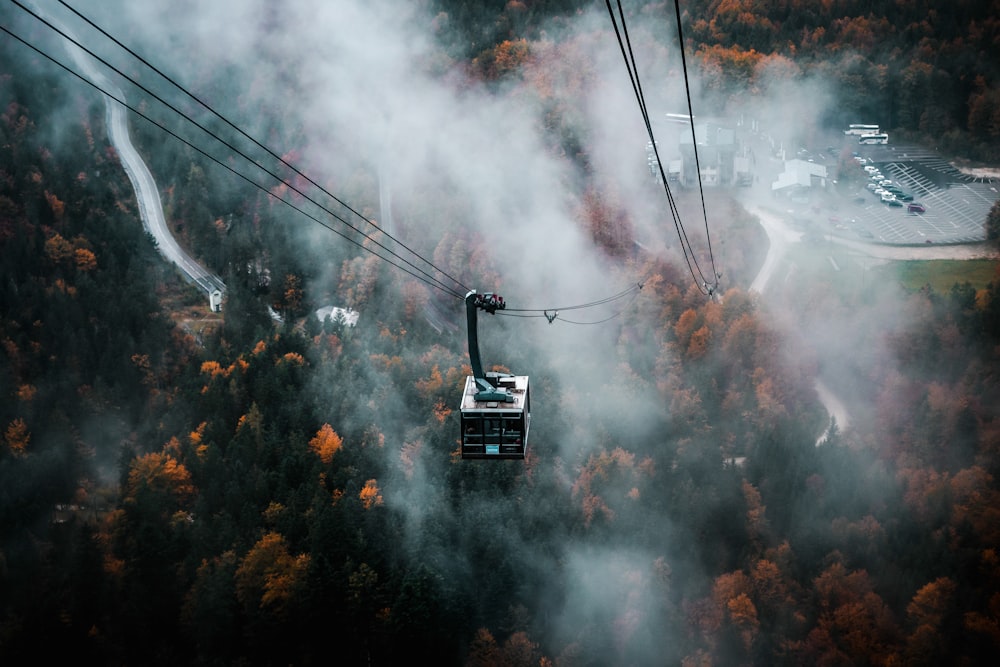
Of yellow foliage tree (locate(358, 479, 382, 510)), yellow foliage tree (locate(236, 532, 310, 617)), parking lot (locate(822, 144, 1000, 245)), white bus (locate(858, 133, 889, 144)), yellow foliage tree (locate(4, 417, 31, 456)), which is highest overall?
white bus (locate(858, 133, 889, 144))

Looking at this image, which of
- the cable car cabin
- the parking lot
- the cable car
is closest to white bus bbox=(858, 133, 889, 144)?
the parking lot

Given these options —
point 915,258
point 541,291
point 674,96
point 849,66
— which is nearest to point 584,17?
point 674,96

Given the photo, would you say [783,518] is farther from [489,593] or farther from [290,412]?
[290,412]

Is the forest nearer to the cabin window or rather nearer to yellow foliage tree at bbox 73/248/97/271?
yellow foliage tree at bbox 73/248/97/271

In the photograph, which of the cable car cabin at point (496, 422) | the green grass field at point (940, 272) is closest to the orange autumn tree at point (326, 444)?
the cable car cabin at point (496, 422)

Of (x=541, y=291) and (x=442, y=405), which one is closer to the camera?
(x=442, y=405)

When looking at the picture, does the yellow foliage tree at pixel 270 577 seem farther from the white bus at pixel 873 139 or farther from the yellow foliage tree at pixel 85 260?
the white bus at pixel 873 139

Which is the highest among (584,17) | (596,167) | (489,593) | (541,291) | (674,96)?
(584,17)

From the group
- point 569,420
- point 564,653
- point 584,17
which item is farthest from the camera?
point 584,17
